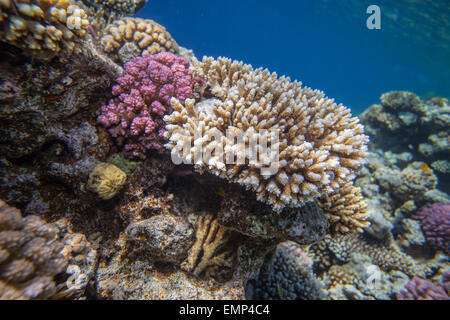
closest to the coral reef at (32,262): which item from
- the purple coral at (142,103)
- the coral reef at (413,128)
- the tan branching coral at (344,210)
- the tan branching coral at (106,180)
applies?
the tan branching coral at (106,180)

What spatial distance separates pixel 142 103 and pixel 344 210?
3568 millimetres

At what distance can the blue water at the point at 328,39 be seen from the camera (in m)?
42.2

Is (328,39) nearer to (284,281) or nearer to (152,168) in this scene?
(284,281)

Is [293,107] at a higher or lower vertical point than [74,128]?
higher

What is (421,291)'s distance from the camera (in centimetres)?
520

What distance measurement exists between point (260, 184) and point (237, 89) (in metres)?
1.48

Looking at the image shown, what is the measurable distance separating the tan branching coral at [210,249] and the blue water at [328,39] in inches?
1738

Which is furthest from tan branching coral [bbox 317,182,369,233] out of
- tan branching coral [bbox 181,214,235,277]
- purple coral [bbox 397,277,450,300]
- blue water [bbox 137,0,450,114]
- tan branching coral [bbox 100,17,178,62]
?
blue water [bbox 137,0,450,114]

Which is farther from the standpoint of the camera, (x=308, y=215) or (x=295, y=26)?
(x=295, y=26)

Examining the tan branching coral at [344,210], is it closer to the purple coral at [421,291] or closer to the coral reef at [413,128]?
the purple coral at [421,291]

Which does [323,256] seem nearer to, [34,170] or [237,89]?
[237,89]

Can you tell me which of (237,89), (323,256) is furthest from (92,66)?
(323,256)

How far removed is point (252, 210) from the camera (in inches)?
107

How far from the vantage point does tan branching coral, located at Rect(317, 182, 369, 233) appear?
328 centimetres
